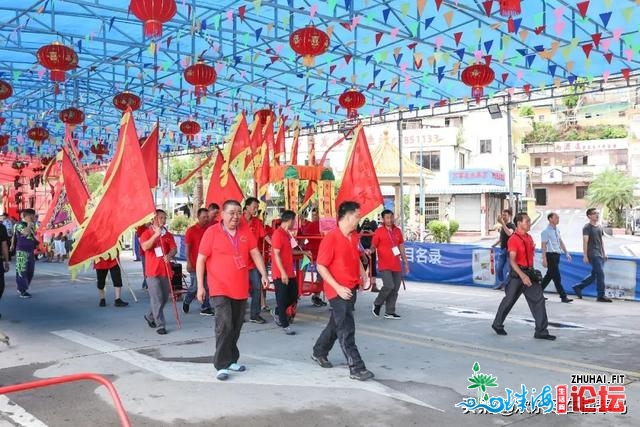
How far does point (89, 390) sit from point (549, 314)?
22.6 feet

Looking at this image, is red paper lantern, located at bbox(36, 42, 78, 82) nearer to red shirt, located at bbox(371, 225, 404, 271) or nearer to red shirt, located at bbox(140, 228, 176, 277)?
red shirt, located at bbox(140, 228, 176, 277)

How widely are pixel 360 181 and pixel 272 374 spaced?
4.76 meters

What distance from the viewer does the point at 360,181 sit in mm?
9859

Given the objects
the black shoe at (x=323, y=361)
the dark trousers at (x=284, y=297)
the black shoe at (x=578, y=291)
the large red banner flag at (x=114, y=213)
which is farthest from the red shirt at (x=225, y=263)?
the black shoe at (x=578, y=291)

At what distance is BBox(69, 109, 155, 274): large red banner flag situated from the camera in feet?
24.7

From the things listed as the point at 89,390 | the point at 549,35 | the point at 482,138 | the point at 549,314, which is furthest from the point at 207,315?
the point at 482,138

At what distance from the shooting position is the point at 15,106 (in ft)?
71.0

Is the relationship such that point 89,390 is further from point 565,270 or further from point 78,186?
point 565,270

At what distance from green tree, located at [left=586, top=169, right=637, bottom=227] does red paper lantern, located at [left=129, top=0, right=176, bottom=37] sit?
136 feet

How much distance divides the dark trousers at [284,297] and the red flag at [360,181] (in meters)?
2.25

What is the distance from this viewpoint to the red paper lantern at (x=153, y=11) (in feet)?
24.2

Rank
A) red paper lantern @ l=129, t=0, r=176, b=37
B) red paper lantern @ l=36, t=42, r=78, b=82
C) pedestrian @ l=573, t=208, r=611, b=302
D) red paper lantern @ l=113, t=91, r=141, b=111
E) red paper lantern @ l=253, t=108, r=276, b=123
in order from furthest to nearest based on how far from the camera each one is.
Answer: red paper lantern @ l=113, t=91, r=141, b=111 < red paper lantern @ l=253, t=108, r=276, b=123 < pedestrian @ l=573, t=208, r=611, b=302 < red paper lantern @ l=36, t=42, r=78, b=82 < red paper lantern @ l=129, t=0, r=176, b=37

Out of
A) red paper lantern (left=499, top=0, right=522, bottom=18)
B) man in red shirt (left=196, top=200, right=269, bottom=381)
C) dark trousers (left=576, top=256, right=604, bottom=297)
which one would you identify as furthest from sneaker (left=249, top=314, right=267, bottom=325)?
dark trousers (left=576, top=256, right=604, bottom=297)

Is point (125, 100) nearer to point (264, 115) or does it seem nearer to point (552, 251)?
point (264, 115)
